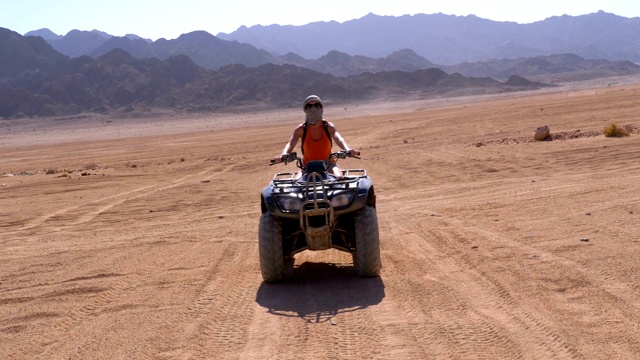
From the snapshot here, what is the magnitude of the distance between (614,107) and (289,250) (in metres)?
32.7

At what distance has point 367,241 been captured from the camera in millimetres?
7922

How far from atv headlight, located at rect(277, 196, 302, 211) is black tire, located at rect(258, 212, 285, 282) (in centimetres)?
22

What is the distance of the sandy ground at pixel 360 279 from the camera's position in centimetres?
621

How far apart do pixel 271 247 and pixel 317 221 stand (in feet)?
2.02

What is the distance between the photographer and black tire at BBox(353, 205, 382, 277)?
7922 mm

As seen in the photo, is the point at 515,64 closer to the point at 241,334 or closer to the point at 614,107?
the point at 614,107

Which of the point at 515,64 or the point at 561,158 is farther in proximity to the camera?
the point at 515,64

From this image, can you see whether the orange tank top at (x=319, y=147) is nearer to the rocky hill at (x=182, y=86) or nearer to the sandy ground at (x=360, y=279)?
the sandy ground at (x=360, y=279)

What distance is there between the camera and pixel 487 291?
7363 mm

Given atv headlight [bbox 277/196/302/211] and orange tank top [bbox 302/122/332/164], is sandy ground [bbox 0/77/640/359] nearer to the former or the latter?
atv headlight [bbox 277/196/302/211]

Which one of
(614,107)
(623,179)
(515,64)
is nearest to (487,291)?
(623,179)

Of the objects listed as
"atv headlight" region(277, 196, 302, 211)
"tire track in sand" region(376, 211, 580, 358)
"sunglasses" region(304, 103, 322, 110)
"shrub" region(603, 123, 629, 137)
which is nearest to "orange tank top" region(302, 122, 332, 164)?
"sunglasses" region(304, 103, 322, 110)

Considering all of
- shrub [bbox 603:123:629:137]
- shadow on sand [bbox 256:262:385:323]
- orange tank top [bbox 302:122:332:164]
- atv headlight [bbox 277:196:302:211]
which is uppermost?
orange tank top [bbox 302:122:332:164]

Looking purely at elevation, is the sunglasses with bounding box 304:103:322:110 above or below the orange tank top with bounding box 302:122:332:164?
above
